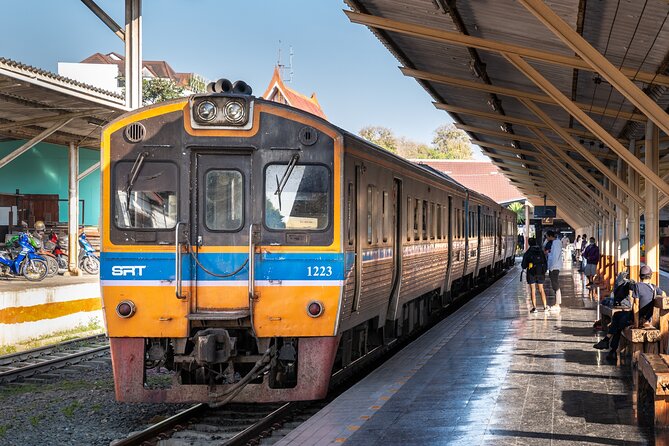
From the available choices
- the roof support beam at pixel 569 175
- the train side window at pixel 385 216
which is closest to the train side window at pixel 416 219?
the train side window at pixel 385 216

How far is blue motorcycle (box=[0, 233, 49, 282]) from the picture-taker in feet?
65.5

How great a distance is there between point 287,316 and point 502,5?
4150 mm

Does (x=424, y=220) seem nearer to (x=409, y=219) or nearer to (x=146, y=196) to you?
(x=409, y=219)

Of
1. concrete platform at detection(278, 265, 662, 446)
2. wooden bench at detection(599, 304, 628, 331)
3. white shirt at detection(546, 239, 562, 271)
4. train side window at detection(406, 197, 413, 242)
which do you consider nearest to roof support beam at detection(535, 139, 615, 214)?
white shirt at detection(546, 239, 562, 271)

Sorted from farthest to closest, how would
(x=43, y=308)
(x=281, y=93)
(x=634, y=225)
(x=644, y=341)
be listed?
(x=281, y=93) → (x=634, y=225) → (x=43, y=308) → (x=644, y=341)

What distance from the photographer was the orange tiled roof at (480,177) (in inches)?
2689

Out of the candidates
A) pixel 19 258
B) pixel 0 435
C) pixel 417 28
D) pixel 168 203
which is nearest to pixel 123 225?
pixel 168 203

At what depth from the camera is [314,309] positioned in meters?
8.79

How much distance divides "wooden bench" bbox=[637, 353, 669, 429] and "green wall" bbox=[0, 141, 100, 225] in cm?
2043

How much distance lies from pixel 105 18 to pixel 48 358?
7992 mm

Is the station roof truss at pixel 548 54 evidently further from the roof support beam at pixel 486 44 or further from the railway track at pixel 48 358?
the railway track at pixel 48 358

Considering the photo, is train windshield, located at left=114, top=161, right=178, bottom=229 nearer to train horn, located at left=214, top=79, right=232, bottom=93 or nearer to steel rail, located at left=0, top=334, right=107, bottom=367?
train horn, located at left=214, top=79, right=232, bottom=93

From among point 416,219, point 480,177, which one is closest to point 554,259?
point 416,219

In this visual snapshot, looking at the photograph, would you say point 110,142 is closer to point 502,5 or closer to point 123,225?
point 123,225
